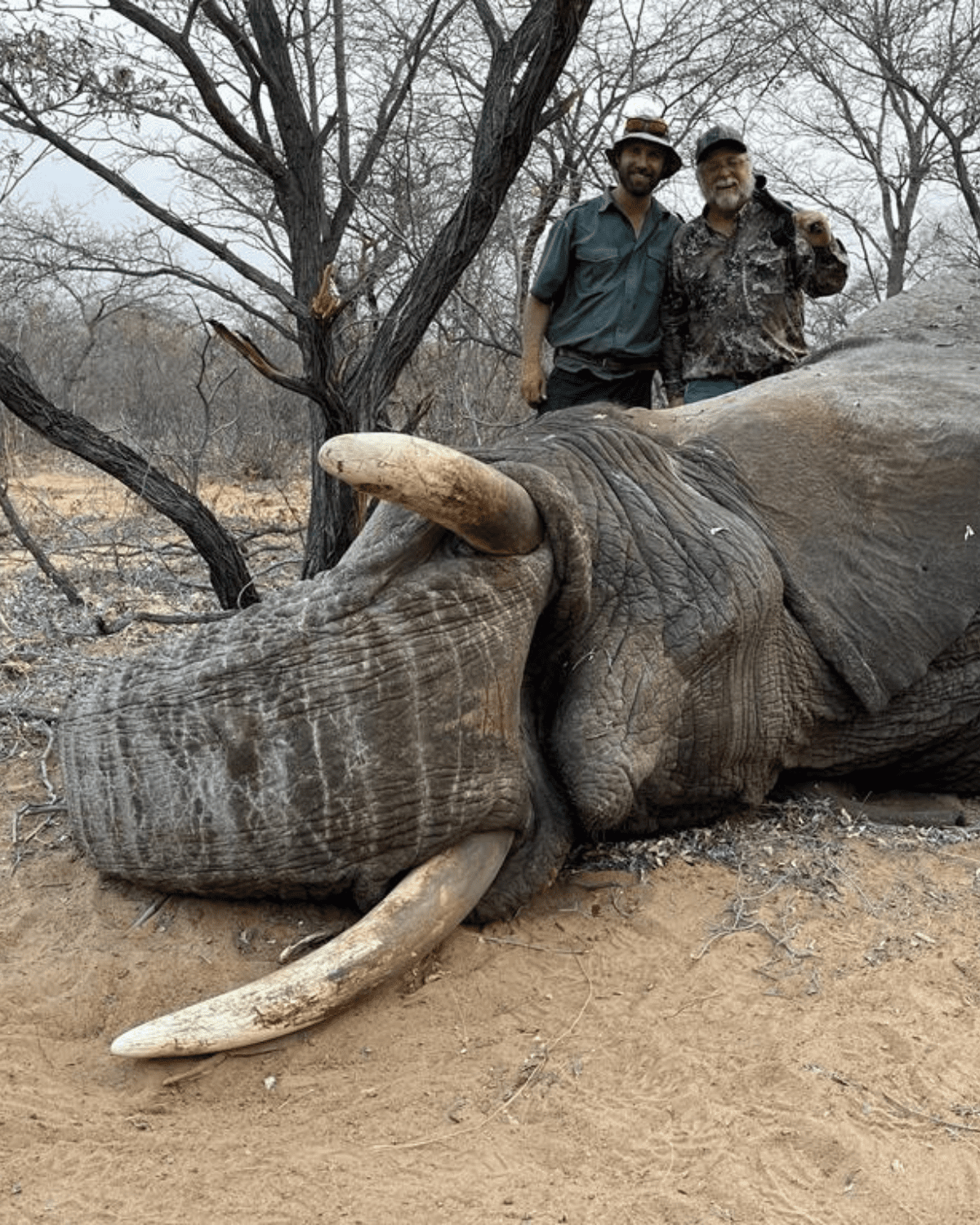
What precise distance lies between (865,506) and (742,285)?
182 centimetres

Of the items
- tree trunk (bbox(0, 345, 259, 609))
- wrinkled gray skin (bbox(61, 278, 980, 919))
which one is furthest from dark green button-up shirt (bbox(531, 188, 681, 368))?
tree trunk (bbox(0, 345, 259, 609))

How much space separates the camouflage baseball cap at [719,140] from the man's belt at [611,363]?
3.04 feet

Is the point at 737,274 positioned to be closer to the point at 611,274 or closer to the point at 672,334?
the point at 672,334

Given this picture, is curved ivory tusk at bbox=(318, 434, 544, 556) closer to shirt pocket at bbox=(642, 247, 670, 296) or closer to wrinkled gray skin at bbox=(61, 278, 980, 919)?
wrinkled gray skin at bbox=(61, 278, 980, 919)

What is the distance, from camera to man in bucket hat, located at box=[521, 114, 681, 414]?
581cm

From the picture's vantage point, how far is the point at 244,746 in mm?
3041

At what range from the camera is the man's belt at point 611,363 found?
5.92 meters

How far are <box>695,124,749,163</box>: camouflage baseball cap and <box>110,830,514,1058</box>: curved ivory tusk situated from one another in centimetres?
356

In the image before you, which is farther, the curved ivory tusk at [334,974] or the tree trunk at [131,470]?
the tree trunk at [131,470]

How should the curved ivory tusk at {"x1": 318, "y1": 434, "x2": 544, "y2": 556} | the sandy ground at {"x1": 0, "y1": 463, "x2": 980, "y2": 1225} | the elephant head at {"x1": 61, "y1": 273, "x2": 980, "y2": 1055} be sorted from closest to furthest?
1. the sandy ground at {"x1": 0, "y1": 463, "x2": 980, "y2": 1225}
2. the curved ivory tusk at {"x1": 318, "y1": 434, "x2": 544, "y2": 556}
3. the elephant head at {"x1": 61, "y1": 273, "x2": 980, "y2": 1055}

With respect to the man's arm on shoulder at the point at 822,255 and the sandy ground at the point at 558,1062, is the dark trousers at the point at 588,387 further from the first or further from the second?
the sandy ground at the point at 558,1062

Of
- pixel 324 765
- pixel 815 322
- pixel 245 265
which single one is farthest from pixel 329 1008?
pixel 815 322

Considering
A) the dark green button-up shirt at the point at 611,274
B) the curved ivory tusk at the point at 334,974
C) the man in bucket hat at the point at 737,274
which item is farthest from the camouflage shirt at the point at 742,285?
the curved ivory tusk at the point at 334,974

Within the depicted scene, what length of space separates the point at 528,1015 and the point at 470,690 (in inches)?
31.0
